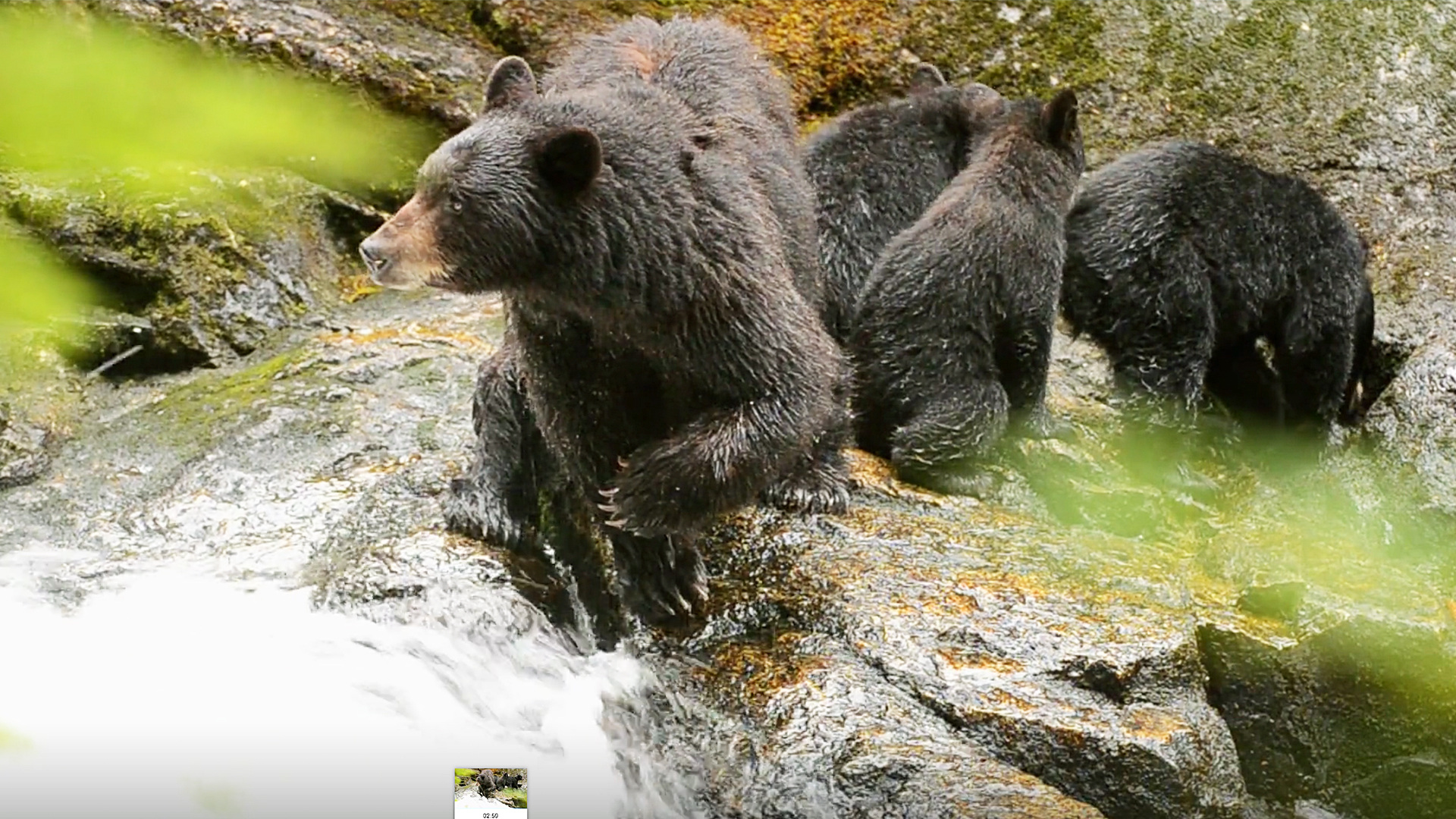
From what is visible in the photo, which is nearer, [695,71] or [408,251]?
[408,251]

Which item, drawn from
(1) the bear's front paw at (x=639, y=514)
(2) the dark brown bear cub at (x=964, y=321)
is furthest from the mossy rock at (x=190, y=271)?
(1) the bear's front paw at (x=639, y=514)

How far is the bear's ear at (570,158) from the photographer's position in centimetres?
453

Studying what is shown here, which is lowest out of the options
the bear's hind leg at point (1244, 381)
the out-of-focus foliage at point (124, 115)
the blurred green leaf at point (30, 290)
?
the bear's hind leg at point (1244, 381)

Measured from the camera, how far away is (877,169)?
8.24 m

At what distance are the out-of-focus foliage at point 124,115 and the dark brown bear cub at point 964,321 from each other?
19.2 feet

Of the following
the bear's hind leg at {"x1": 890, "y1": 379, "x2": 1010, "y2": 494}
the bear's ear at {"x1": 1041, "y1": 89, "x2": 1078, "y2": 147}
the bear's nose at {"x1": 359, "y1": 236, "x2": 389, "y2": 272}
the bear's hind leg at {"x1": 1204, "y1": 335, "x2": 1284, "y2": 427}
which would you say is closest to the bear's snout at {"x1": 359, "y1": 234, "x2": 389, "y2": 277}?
the bear's nose at {"x1": 359, "y1": 236, "x2": 389, "y2": 272}

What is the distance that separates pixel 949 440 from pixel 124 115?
19.9 feet

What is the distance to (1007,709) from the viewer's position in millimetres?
4859

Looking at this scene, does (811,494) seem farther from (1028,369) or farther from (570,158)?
(570,158)

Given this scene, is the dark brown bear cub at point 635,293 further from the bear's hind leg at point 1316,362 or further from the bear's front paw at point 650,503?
the bear's hind leg at point 1316,362

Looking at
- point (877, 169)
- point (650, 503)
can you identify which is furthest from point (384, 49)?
point (650, 503)

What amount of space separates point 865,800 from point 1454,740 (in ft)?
8.05

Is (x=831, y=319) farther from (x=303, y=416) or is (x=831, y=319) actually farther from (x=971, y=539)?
(x=303, y=416)

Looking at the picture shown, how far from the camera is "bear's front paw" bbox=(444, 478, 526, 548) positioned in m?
5.82
